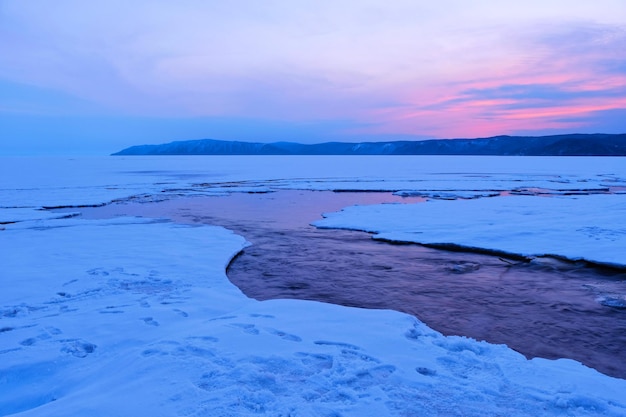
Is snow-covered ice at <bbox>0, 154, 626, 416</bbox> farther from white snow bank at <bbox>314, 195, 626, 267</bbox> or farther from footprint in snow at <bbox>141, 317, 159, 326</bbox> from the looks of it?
white snow bank at <bbox>314, 195, 626, 267</bbox>

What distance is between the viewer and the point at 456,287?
23.2 ft

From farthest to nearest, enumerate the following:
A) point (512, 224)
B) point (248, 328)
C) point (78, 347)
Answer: point (512, 224) < point (248, 328) < point (78, 347)

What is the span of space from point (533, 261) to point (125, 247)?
8.09m

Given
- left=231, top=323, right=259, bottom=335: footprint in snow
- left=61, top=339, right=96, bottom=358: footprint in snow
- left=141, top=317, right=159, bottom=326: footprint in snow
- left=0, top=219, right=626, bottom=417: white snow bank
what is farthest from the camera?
left=141, top=317, right=159, bottom=326: footprint in snow

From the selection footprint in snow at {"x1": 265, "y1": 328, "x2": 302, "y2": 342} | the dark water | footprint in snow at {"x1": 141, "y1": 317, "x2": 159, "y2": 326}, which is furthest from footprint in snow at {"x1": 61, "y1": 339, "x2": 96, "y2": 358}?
the dark water

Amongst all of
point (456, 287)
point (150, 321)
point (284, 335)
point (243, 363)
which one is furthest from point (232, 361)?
point (456, 287)

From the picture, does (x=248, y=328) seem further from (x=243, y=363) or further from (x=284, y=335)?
(x=243, y=363)

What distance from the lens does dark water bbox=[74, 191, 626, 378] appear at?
16.9 ft

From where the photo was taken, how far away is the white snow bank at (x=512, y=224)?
9.20 m

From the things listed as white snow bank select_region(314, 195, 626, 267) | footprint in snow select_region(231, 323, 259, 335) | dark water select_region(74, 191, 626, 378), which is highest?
white snow bank select_region(314, 195, 626, 267)

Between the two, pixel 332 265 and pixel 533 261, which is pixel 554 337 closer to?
pixel 533 261

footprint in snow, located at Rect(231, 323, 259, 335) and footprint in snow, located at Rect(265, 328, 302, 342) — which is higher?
footprint in snow, located at Rect(231, 323, 259, 335)

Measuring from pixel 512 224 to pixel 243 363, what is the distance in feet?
32.1

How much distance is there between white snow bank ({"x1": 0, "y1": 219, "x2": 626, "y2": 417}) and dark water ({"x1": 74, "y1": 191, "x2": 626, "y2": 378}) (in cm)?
79
